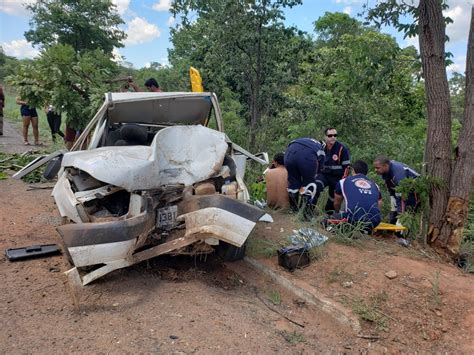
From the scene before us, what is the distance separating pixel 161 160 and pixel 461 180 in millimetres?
3521

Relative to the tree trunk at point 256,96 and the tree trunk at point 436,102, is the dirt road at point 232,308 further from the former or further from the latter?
the tree trunk at point 256,96

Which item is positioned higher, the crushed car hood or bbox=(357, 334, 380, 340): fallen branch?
the crushed car hood

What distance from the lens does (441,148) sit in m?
5.14

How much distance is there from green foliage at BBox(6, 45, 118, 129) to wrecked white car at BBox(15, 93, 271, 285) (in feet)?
11.7

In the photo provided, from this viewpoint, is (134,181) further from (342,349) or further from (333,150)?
(333,150)

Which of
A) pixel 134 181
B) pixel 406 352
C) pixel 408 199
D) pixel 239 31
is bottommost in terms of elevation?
pixel 406 352

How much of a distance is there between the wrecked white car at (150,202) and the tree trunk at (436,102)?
2545mm

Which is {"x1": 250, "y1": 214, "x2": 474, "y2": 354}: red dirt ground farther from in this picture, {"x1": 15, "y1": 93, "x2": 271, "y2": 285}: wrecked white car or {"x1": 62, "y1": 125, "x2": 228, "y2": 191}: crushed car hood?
{"x1": 62, "y1": 125, "x2": 228, "y2": 191}: crushed car hood

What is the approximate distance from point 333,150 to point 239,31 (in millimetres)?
4318

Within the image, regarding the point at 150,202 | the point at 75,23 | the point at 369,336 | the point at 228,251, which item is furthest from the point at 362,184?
the point at 75,23

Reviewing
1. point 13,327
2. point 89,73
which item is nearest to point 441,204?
point 13,327

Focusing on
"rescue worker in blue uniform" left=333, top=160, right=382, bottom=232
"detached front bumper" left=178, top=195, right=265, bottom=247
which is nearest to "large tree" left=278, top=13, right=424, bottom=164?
"rescue worker in blue uniform" left=333, top=160, right=382, bottom=232

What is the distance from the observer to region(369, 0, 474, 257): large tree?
5.00m

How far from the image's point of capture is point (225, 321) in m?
3.16
